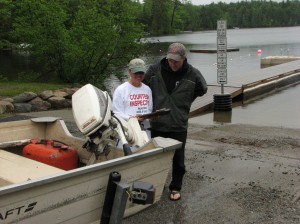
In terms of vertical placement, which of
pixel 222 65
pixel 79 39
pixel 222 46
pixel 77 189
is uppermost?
pixel 79 39

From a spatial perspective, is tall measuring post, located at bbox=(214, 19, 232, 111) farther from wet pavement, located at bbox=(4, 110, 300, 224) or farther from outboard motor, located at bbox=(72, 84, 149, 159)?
outboard motor, located at bbox=(72, 84, 149, 159)

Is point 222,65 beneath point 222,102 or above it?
above

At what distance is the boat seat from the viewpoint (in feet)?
13.1

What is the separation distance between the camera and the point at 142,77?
189 inches

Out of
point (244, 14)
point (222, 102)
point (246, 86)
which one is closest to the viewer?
point (222, 102)

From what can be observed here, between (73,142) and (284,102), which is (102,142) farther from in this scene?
(284,102)

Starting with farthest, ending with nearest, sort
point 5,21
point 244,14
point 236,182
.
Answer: point 244,14, point 5,21, point 236,182

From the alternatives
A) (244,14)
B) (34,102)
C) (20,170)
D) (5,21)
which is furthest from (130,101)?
(244,14)

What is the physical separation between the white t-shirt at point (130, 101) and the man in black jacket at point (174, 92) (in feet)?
0.57

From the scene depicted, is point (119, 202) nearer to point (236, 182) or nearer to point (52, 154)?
point (52, 154)

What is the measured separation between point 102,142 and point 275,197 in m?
2.18

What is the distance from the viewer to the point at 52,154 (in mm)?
4645

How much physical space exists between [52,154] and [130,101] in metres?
1.02

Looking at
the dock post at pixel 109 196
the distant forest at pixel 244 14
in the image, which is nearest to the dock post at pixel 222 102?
the dock post at pixel 109 196
